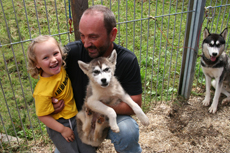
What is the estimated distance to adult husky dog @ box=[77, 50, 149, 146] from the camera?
235cm

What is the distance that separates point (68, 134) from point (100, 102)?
0.66 m

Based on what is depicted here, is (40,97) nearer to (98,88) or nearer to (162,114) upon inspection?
(98,88)

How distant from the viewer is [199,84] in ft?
16.9

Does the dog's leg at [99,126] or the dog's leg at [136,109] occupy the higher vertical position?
the dog's leg at [136,109]

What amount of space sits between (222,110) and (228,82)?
2.41 ft

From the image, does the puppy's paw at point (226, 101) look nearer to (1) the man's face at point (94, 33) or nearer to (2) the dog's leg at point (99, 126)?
(2) the dog's leg at point (99, 126)

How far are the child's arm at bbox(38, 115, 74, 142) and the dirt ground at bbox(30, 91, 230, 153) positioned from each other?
1020 mm

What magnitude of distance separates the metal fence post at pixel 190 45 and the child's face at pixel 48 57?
117 inches

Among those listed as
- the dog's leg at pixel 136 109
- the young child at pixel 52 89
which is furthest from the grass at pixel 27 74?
the dog's leg at pixel 136 109

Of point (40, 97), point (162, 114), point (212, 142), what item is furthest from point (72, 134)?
point (212, 142)

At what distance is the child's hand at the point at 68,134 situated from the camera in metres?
2.61

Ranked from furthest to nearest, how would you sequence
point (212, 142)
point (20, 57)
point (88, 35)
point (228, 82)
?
point (20, 57) → point (228, 82) → point (212, 142) → point (88, 35)

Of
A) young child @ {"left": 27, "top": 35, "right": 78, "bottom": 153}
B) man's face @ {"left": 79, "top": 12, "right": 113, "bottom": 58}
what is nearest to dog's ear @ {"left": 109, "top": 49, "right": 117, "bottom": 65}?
man's face @ {"left": 79, "top": 12, "right": 113, "bottom": 58}

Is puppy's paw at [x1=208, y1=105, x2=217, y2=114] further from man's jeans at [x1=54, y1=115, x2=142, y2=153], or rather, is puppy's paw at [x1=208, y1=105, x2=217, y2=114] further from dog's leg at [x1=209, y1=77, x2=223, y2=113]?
man's jeans at [x1=54, y1=115, x2=142, y2=153]
